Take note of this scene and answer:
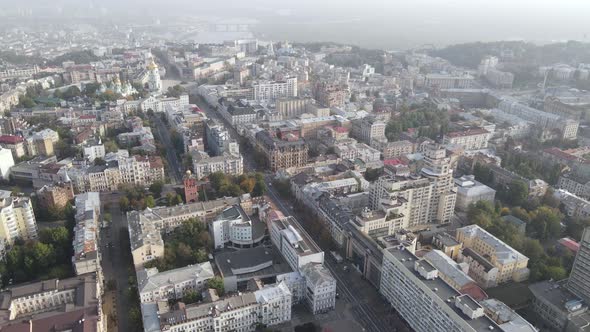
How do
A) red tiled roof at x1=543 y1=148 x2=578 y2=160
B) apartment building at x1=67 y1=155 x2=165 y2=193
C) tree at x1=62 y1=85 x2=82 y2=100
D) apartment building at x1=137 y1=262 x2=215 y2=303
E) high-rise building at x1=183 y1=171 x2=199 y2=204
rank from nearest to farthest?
1. apartment building at x1=137 y1=262 x2=215 y2=303
2. high-rise building at x1=183 y1=171 x2=199 y2=204
3. apartment building at x1=67 y1=155 x2=165 y2=193
4. red tiled roof at x1=543 y1=148 x2=578 y2=160
5. tree at x1=62 y1=85 x2=82 y2=100

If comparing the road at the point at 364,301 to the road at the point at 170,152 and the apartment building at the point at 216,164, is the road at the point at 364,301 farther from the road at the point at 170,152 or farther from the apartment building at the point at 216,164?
the road at the point at 170,152

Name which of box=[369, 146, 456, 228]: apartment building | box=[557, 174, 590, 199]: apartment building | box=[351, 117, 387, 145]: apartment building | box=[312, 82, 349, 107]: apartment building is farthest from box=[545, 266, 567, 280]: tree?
box=[312, 82, 349, 107]: apartment building

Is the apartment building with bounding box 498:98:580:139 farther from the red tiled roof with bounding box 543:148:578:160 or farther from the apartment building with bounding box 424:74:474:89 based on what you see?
the apartment building with bounding box 424:74:474:89

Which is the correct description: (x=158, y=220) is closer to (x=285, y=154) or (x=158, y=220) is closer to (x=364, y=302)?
(x=364, y=302)

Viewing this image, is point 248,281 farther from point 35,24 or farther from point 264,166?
point 35,24

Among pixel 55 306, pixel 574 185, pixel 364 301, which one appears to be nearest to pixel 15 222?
pixel 55 306
